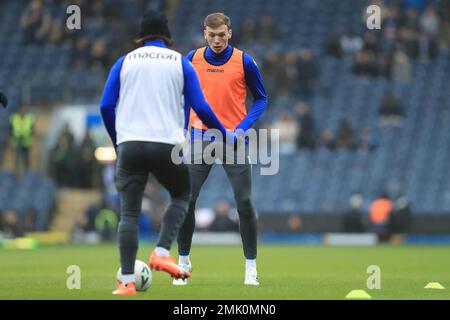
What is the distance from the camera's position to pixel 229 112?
1175 cm

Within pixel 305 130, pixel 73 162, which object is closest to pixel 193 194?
pixel 73 162

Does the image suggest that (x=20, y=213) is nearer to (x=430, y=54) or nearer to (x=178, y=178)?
(x=430, y=54)

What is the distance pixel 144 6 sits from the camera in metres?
35.2

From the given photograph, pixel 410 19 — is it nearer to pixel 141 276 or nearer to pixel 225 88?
pixel 225 88

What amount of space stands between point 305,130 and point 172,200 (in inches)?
828

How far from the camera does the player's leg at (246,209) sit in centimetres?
1158

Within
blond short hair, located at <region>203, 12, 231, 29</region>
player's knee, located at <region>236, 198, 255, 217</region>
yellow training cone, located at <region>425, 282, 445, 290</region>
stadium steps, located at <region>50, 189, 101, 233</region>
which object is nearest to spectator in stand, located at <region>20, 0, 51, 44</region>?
stadium steps, located at <region>50, 189, 101, 233</region>

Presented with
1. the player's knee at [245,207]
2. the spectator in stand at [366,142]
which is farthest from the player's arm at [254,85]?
the spectator in stand at [366,142]

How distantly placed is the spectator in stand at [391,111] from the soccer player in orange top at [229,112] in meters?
18.9

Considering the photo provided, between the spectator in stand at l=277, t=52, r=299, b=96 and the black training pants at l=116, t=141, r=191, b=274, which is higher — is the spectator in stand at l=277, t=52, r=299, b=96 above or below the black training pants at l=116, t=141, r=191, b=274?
above

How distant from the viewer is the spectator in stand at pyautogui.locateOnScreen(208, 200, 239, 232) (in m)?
28.6

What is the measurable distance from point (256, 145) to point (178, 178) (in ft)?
62.4

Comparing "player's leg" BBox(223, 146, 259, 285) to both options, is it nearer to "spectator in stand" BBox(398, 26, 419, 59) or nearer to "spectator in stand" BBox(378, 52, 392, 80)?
"spectator in stand" BBox(378, 52, 392, 80)
